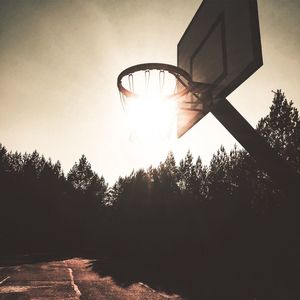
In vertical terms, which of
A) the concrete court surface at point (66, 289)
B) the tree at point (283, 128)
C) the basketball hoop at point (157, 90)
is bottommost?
the concrete court surface at point (66, 289)

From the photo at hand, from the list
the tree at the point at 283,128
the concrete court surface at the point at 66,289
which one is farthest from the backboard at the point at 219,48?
the tree at the point at 283,128

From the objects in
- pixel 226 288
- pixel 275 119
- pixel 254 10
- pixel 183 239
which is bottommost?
pixel 226 288

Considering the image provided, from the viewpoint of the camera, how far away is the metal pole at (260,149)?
15.1 ft

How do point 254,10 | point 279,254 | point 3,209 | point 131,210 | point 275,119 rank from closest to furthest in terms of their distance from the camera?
1. point 254,10
2. point 279,254
3. point 275,119
4. point 131,210
5. point 3,209

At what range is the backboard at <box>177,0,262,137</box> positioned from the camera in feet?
12.9

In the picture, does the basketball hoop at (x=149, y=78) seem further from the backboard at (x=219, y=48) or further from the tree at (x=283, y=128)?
the tree at (x=283, y=128)

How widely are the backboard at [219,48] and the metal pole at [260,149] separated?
1.25 feet

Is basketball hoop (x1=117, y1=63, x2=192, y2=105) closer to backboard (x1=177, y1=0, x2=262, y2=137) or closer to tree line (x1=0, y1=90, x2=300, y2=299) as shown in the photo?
backboard (x1=177, y1=0, x2=262, y2=137)

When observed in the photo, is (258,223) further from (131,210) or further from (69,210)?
(69,210)

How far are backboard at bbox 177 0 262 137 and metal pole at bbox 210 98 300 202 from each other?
38 centimetres

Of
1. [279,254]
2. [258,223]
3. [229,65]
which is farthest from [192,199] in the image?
[229,65]

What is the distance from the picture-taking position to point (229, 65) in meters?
→ 4.48

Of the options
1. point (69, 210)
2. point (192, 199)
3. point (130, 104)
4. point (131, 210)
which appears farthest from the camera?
point (69, 210)

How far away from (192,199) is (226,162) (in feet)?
44.5
